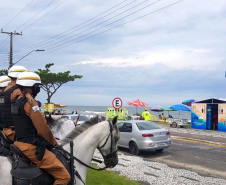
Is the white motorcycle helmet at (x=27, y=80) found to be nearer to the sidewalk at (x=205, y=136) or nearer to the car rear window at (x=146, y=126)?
the car rear window at (x=146, y=126)

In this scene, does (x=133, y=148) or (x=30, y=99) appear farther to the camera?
(x=133, y=148)

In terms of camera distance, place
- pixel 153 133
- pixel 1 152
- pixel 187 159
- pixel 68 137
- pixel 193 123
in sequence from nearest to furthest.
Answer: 1. pixel 68 137
2. pixel 1 152
3. pixel 187 159
4. pixel 153 133
5. pixel 193 123

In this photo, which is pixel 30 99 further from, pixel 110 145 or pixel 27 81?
pixel 110 145

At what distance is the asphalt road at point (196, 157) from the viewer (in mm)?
11042

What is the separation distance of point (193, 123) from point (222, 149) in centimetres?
1498

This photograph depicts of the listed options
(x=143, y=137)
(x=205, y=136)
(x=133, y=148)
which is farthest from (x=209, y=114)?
(x=143, y=137)

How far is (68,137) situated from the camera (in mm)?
5074

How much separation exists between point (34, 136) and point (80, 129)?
109 cm

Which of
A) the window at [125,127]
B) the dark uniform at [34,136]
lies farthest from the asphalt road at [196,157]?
the dark uniform at [34,136]

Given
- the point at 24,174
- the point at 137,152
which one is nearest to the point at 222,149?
the point at 137,152

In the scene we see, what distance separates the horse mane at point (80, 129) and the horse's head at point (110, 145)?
27 cm

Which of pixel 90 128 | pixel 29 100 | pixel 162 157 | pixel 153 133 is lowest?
pixel 162 157

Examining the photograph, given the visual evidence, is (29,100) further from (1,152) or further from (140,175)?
(140,175)

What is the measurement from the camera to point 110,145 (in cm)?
523
